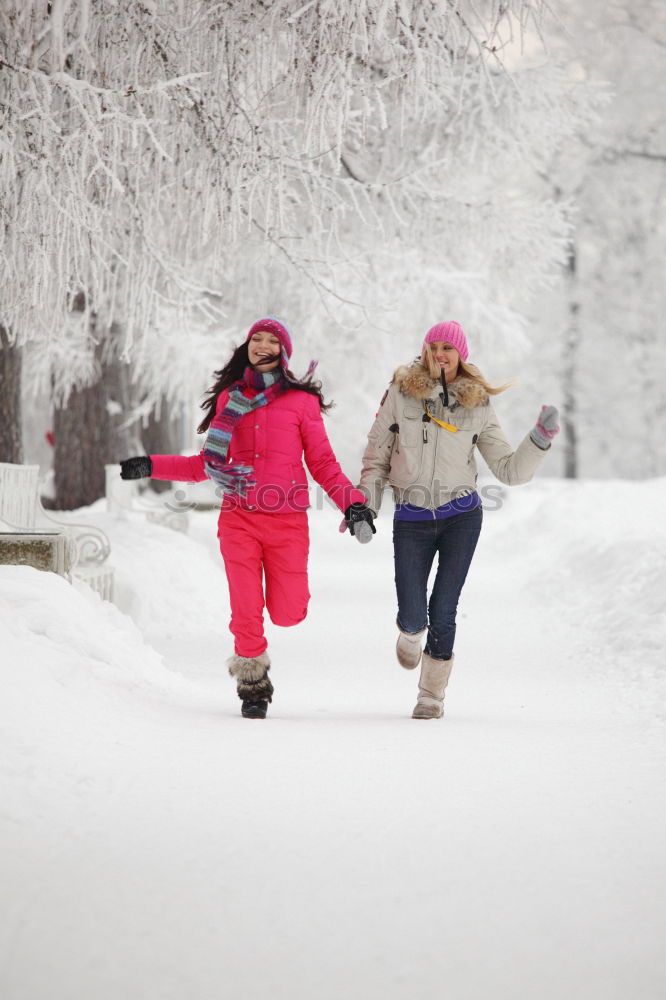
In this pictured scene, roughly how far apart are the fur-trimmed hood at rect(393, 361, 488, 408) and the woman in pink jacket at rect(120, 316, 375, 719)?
0.46m

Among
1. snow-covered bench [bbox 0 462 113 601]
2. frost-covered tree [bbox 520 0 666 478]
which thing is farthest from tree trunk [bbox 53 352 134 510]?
frost-covered tree [bbox 520 0 666 478]

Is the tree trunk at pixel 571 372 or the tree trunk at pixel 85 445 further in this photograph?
the tree trunk at pixel 571 372

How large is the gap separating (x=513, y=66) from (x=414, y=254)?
91.0 inches

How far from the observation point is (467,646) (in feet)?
27.5

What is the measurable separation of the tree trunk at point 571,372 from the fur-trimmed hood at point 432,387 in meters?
26.0

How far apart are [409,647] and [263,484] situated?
46.9 inches

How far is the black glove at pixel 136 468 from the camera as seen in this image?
512 centimetres

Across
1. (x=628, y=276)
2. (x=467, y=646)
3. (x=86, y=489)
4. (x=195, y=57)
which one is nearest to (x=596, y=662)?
(x=467, y=646)

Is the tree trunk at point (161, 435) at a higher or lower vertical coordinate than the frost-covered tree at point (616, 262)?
lower

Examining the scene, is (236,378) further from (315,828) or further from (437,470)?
(315,828)

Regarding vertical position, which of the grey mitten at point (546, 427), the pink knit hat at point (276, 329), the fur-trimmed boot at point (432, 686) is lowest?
the fur-trimmed boot at point (432, 686)

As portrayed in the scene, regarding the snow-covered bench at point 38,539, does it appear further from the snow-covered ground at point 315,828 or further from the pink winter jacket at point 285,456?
the pink winter jacket at point 285,456

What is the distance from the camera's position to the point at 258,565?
5246mm

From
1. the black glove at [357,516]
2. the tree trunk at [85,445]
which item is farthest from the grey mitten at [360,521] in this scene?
the tree trunk at [85,445]
